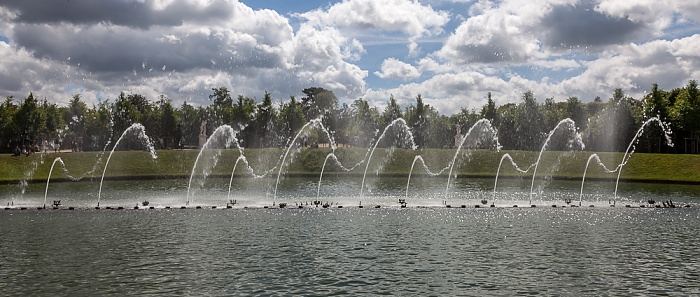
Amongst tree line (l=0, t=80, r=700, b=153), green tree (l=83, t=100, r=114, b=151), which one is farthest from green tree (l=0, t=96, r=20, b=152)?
green tree (l=83, t=100, r=114, b=151)

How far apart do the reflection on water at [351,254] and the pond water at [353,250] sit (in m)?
0.10

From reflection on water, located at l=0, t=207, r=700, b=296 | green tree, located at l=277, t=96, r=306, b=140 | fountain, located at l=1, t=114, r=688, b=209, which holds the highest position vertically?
green tree, located at l=277, t=96, r=306, b=140

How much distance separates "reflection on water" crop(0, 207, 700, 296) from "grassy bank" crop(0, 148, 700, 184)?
5333 centimetres

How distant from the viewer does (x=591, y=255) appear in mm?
32312

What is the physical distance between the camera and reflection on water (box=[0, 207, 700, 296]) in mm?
25672

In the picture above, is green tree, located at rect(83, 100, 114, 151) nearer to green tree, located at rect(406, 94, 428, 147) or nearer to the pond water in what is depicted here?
green tree, located at rect(406, 94, 428, 147)

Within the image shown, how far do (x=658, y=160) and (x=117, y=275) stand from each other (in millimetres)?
103462

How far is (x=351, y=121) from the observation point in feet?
646

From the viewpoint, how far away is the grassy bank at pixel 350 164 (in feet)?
325

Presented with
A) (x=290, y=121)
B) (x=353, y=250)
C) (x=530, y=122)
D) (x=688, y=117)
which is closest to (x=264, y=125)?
(x=290, y=121)

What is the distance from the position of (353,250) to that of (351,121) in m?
164

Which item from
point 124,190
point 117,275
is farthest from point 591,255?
point 124,190

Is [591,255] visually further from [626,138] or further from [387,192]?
[626,138]

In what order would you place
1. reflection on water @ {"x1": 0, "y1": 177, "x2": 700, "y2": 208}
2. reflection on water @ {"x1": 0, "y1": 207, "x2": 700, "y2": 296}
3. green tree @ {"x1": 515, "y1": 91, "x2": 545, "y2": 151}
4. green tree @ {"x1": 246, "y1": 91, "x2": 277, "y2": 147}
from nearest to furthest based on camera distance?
reflection on water @ {"x1": 0, "y1": 207, "x2": 700, "y2": 296}, reflection on water @ {"x1": 0, "y1": 177, "x2": 700, "y2": 208}, green tree @ {"x1": 246, "y1": 91, "x2": 277, "y2": 147}, green tree @ {"x1": 515, "y1": 91, "x2": 545, "y2": 151}
